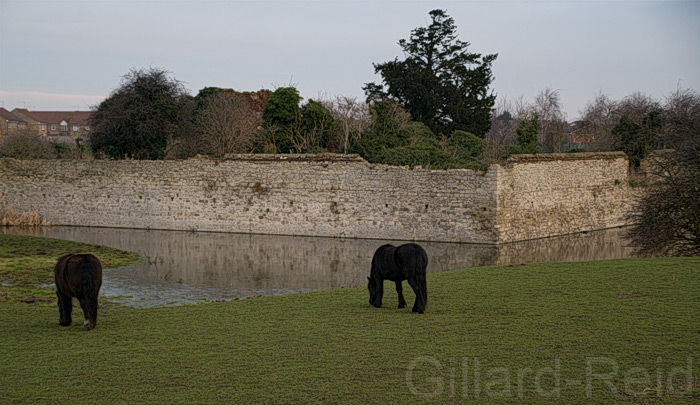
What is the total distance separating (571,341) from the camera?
837cm

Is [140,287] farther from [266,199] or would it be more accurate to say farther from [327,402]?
[266,199]

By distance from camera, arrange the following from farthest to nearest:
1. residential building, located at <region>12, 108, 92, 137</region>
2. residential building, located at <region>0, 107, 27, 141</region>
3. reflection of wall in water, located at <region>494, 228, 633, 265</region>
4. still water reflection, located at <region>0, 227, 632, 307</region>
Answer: residential building, located at <region>12, 108, 92, 137</region> < residential building, located at <region>0, 107, 27, 141</region> < reflection of wall in water, located at <region>494, 228, 633, 265</region> < still water reflection, located at <region>0, 227, 632, 307</region>

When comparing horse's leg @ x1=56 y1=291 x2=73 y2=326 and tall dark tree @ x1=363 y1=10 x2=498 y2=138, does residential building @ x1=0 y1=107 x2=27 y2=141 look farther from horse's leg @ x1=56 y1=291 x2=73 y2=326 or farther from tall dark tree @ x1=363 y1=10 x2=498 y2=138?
horse's leg @ x1=56 y1=291 x2=73 y2=326

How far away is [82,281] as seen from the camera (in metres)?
9.53

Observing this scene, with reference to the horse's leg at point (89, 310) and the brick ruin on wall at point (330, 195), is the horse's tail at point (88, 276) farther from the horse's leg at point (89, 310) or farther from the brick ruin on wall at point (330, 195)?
the brick ruin on wall at point (330, 195)

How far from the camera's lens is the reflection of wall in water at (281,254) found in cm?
1617

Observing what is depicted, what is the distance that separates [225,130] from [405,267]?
22.4 metres

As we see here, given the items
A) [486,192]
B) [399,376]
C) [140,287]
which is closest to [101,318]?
[140,287]

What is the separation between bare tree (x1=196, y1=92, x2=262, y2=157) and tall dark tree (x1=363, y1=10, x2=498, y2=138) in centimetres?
1260

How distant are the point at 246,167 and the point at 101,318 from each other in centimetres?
1554

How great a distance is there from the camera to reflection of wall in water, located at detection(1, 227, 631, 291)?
637 inches

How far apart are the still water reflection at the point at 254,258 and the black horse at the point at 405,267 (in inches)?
158

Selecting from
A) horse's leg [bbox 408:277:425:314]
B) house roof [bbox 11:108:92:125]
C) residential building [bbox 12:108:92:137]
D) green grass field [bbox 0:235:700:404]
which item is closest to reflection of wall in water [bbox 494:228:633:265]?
green grass field [bbox 0:235:700:404]

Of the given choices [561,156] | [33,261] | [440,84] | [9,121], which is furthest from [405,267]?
[9,121]
